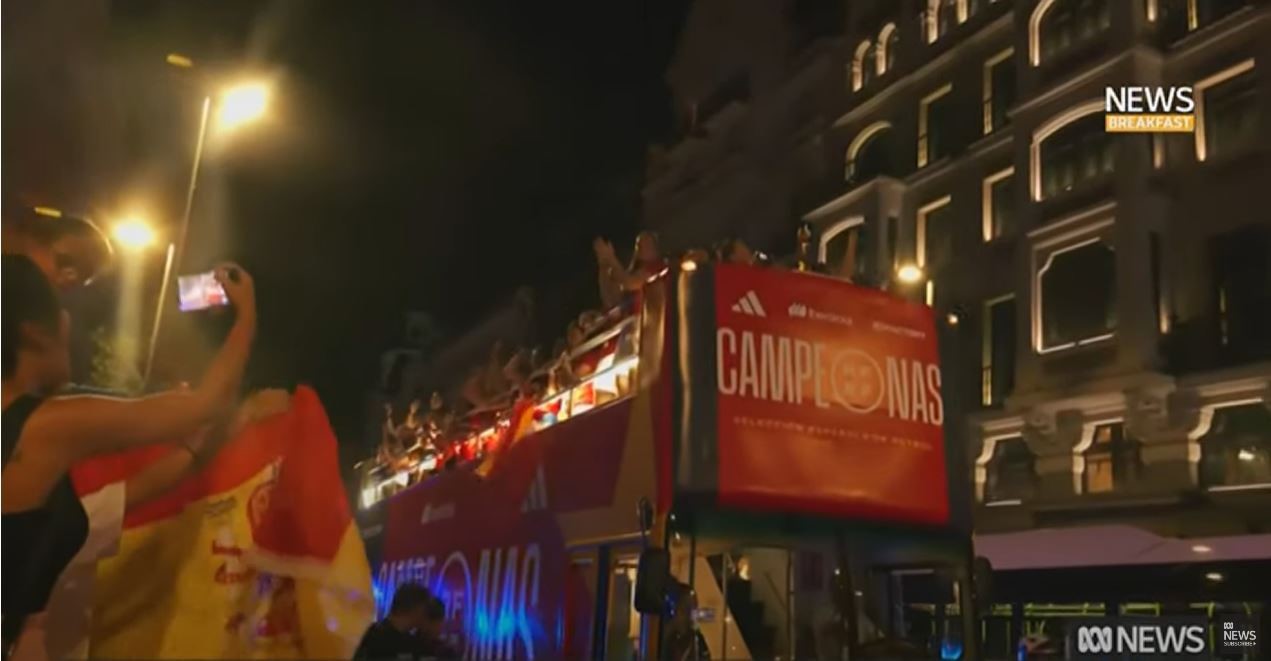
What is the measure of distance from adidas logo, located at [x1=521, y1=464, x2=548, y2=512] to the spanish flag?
3.24 m

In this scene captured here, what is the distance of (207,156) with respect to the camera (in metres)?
3.89

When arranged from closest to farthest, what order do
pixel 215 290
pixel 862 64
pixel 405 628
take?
pixel 215 290, pixel 405 628, pixel 862 64

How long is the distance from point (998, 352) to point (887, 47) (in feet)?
29.1

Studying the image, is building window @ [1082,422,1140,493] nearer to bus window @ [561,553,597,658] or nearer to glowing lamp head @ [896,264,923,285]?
glowing lamp head @ [896,264,923,285]

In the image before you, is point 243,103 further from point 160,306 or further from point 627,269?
point 627,269

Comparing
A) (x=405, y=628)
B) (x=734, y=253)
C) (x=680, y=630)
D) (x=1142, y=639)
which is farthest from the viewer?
(x=1142, y=639)

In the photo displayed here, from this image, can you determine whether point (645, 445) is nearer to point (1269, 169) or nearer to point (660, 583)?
point (660, 583)

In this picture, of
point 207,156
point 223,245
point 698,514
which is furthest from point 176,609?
point 698,514

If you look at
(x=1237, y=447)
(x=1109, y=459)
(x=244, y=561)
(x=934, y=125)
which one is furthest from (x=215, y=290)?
(x=934, y=125)

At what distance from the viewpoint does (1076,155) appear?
74.7 feet

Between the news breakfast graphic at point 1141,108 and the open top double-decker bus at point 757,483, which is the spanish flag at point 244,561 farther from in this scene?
the news breakfast graphic at point 1141,108

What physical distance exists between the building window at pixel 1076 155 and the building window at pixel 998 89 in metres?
1.83

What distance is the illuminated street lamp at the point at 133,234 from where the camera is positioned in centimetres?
363

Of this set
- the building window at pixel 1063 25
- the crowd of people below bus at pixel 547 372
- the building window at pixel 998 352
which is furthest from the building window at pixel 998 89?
the crowd of people below bus at pixel 547 372
